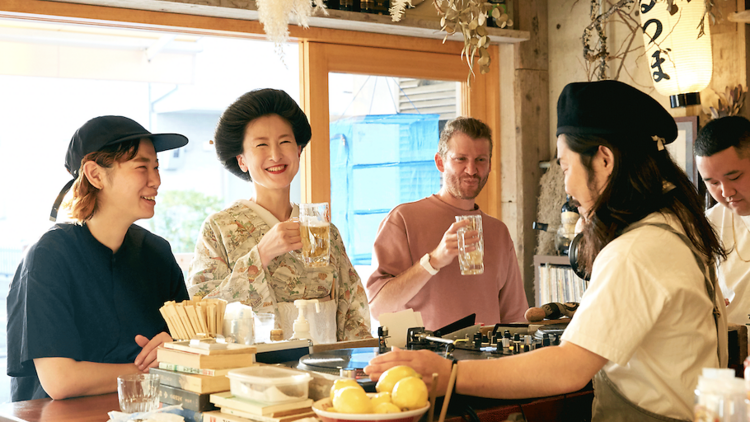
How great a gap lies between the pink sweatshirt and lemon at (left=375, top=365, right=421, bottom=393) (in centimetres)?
133

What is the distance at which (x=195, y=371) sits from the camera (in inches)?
54.7

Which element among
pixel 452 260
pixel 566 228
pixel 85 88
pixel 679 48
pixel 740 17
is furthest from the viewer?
pixel 85 88

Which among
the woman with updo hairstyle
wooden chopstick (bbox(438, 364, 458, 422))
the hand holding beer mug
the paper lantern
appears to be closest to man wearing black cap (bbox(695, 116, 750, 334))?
the paper lantern

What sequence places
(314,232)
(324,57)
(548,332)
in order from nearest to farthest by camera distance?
(548,332) < (314,232) < (324,57)

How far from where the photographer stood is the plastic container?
1.26 metres

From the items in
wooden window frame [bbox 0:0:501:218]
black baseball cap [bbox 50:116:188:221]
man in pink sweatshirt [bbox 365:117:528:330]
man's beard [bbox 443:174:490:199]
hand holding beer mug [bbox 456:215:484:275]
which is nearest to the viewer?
black baseball cap [bbox 50:116:188:221]

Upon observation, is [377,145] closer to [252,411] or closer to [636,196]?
[636,196]

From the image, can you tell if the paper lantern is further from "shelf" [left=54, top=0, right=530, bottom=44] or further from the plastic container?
the plastic container

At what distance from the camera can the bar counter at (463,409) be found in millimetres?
1379

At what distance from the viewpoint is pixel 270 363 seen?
5.15ft

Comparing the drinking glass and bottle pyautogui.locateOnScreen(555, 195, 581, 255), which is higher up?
bottle pyautogui.locateOnScreen(555, 195, 581, 255)

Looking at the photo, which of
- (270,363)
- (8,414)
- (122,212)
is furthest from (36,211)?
(270,363)

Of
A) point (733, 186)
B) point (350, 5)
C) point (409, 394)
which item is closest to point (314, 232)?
point (409, 394)

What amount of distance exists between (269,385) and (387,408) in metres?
0.26
